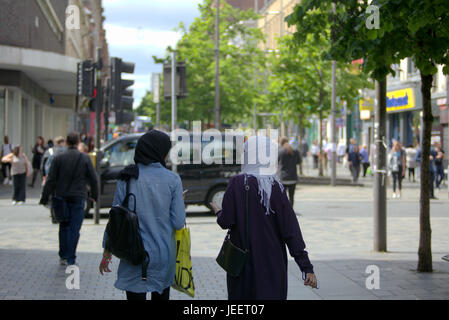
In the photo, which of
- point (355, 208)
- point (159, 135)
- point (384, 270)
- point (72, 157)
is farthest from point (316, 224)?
point (159, 135)

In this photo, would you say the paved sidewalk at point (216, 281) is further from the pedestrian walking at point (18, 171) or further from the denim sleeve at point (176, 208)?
the pedestrian walking at point (18, 171)

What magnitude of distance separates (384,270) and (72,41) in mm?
46567

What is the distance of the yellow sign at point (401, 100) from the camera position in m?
40.8

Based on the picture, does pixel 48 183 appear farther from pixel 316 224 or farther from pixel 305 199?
pixel 305 199

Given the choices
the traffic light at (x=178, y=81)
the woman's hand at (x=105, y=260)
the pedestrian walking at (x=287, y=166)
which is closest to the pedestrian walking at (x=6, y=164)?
the traffic light at (x=178, y=81)

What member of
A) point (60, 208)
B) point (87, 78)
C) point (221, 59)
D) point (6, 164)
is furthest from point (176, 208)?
point (221, 59)

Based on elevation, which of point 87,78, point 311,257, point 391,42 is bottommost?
→ point 311,257

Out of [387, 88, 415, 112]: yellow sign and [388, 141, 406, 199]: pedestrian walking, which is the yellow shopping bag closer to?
[388, 141, 406, 199]: pedestrian walking

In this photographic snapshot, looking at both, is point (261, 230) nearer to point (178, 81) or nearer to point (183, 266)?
point (183, 266)

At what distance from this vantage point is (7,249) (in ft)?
37.2

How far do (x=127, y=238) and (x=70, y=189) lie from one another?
475 cm

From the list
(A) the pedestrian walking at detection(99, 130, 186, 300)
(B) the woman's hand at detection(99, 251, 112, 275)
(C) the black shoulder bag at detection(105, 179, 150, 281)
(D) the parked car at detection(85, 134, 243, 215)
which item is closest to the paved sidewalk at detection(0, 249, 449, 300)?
(B) the woman's hand at detection(99, 251, 112, 275)

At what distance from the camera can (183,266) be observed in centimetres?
525

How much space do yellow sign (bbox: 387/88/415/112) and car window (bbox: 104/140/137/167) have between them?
26166 mm
